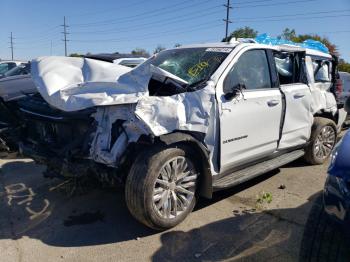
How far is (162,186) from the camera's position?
3.58 meters

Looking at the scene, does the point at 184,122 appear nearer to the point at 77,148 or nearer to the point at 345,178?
the point at 77,148

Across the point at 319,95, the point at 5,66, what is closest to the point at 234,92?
the point at 319,95

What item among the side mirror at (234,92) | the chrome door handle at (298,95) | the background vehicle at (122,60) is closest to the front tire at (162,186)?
the side mirror at (234,92)

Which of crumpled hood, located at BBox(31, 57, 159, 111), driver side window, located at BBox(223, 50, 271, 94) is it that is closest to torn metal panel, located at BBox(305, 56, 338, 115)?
driver side window, located at BBox(223, 50, 271, 94)

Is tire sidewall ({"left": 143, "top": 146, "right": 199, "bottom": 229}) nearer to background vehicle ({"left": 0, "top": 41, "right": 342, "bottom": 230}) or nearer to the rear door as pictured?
background vehicle ({"left": 0, "top": 41, "right": 342, "bottom": 230})

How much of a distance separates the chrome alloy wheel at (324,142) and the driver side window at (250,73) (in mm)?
1673

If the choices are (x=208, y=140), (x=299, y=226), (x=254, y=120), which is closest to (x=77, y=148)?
(x=208, y=140)

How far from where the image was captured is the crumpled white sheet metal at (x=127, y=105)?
11.2ft

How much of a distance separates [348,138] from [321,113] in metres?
3.56

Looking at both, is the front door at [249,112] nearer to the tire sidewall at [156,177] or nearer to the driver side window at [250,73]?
the driver side window at [250,73]

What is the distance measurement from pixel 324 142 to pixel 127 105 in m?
3.71

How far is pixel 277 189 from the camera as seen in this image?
15.9 feet

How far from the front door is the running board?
0.11 meters

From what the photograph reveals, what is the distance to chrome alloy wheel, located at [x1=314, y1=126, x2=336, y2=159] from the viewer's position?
5.77 meters
